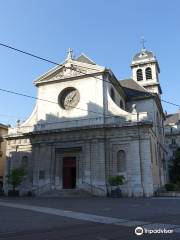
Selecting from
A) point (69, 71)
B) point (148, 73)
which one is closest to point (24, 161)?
point (69, 71)

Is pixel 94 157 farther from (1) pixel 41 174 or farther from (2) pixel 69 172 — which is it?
(1) pixel 41 174

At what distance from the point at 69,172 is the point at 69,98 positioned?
Answer: 7.68m

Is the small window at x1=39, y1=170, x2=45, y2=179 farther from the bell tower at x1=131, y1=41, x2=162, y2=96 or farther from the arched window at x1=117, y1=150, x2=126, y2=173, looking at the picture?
the bell tower at x1=131, y1=41, x2=162, y2=96

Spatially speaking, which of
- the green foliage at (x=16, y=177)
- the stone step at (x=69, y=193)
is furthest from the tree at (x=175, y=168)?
the green foliage at (x=16, y=177)

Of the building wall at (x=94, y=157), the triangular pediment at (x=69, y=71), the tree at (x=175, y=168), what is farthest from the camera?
the tree at (x=175, y=168)

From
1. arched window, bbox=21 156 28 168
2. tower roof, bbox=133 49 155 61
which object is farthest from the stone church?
tower roof, bbox=133 49 155 61

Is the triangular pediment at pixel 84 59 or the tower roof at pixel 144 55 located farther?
the tower roof at pixel 144 55

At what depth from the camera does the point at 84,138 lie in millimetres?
29625

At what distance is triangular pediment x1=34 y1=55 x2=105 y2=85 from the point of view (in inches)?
1241

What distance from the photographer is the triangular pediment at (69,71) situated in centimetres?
3153

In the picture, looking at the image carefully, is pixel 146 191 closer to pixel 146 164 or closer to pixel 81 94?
pixel 146 164

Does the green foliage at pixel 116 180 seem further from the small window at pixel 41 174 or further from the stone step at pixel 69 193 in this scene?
the small window at pixel 41 174

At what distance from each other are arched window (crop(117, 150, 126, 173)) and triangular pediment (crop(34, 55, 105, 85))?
27.4 feet

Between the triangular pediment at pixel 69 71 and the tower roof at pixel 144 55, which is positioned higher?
the tower roof at pixel 144 55
